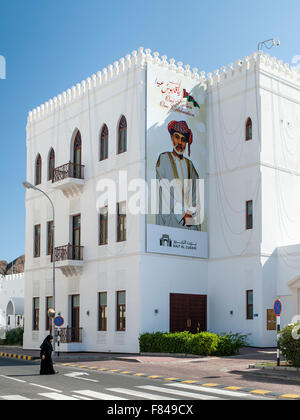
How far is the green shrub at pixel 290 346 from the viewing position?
707 inches

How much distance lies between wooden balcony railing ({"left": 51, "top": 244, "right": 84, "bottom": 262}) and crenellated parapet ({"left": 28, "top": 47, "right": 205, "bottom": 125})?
821 cm

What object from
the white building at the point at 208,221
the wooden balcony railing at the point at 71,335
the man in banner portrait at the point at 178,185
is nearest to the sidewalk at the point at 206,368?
the white building at the point at 208,221

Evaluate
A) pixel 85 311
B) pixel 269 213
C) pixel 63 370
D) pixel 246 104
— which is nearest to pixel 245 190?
pixel 269 213

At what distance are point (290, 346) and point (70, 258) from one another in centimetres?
1561

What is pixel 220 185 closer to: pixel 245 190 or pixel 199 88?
pixel 245 190

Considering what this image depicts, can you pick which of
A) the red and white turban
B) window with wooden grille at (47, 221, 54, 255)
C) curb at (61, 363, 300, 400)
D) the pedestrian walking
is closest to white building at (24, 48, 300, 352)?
the red and white turban

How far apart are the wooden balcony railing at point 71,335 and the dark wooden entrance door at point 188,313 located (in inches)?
208

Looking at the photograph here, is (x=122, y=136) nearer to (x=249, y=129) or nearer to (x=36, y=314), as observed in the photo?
(x=249, y=129)

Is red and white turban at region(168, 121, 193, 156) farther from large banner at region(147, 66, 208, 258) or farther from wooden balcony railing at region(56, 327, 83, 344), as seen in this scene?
wooden balcony railing at region(56, 327, 83, 344)

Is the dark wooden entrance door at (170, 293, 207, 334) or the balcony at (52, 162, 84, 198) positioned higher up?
the balcony at (52, 162, 84, 198)

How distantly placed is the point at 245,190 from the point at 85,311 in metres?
10.1

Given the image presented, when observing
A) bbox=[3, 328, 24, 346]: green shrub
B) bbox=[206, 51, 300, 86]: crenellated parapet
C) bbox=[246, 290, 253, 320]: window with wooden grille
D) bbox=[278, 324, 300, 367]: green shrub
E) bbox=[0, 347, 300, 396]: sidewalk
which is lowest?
bbox=[3, 328, 24, 346]: green shrub

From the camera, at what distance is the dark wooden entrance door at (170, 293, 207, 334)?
28.7 meters

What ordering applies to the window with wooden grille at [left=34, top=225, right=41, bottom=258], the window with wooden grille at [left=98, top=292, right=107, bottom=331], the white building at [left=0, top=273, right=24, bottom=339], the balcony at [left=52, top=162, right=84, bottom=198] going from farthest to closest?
the white building at [left=0, top=273, right=24, bottom=339] → the window with wooden grille at [left=34, top=225, right=41, bottom=258] → the balcony at [left=52, top=162, right=84, bottom=198] → the window with wooden grille at [left=98, top=292, right=107, bottom=331]
